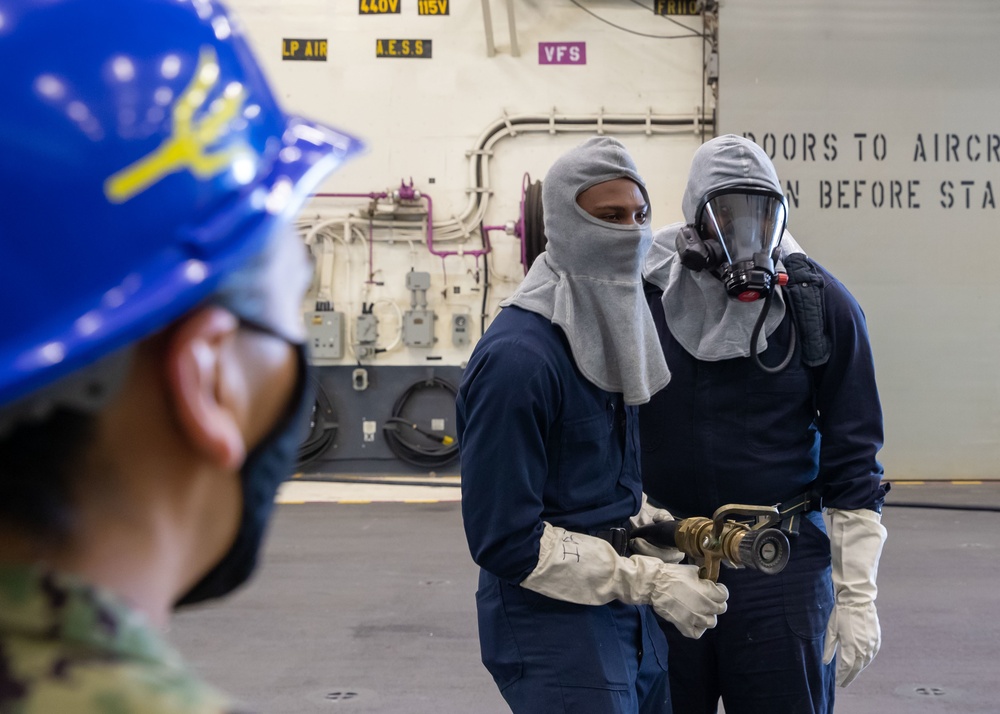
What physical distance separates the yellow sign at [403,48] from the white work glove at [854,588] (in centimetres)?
742

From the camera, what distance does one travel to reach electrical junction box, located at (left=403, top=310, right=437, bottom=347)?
335 inches

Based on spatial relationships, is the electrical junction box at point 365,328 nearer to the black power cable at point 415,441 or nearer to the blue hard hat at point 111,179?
the black power cable at point 415,441

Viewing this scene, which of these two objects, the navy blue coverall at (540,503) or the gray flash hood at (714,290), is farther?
the gray flash hood at (714,290)

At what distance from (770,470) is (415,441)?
21.6ft

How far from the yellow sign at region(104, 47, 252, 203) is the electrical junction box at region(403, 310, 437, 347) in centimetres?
798

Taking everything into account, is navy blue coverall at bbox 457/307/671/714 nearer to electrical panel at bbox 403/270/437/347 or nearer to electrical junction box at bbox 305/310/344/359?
electrical panel at bbox 403/270/437/347

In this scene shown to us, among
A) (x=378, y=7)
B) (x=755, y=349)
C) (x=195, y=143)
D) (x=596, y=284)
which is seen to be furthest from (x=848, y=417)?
(x=378, y=7)

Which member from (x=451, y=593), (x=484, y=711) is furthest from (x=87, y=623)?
(x=451, y=593)

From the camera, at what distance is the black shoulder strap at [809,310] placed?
229 cm

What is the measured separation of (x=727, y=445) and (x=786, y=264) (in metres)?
0.54

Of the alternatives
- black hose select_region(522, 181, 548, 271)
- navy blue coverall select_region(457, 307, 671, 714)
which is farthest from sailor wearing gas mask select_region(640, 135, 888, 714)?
black hose select_region(522, 181, 548, 271)

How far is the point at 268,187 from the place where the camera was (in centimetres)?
56

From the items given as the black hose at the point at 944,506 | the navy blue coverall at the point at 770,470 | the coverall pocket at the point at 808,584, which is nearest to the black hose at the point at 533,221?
the black hose at the point at 944,506

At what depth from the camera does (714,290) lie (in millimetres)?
2465
